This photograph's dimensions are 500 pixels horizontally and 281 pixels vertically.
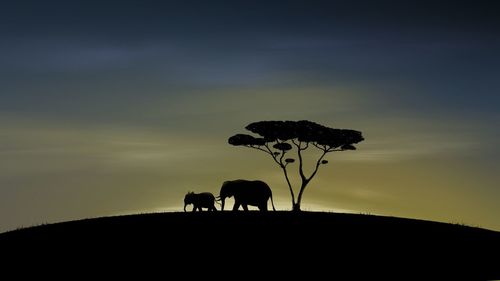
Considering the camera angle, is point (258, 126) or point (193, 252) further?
point (258, 126)

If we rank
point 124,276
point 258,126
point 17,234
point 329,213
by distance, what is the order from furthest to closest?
1. point 258,126
2. point 329,213
3. point 17,234
4. point 124,276

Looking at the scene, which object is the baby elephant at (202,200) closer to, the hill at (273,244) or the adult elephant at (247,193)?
the adult elephant at (247,193)

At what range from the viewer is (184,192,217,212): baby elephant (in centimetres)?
6531

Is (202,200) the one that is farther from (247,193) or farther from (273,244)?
(273,244)

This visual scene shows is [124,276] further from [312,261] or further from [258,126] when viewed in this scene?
[258,126]

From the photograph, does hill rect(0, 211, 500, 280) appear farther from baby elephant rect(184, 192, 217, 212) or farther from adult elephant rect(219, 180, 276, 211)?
baby elephant rect(184, 192, 217, 212)

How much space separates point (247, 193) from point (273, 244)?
16.0m

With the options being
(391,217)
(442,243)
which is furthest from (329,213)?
(442,243)

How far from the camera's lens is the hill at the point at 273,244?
41.2 m

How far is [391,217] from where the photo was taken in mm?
55875

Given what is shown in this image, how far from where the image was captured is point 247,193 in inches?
2386

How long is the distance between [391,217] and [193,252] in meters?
19.1

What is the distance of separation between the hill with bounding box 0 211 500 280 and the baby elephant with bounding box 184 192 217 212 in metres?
12.1

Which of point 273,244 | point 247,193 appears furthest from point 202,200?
point 273,244
